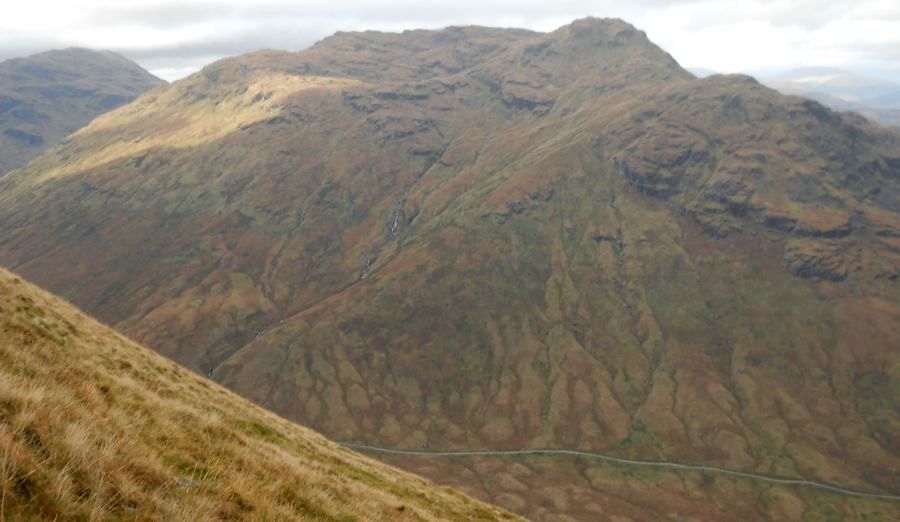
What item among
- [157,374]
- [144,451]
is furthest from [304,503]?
[157,374]

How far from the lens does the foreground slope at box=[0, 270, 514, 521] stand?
794 cm

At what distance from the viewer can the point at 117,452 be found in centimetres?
1044

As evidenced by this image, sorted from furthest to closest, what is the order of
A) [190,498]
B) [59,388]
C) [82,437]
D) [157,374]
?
1. [157,374]
2. [59,388]
3. [190,498]
4. [82,437]

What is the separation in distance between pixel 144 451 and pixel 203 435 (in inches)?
216

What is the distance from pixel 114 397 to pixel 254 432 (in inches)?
408

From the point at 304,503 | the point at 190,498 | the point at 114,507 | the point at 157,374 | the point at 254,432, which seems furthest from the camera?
the point at 157,374

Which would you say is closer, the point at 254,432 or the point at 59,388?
the point at 59,388

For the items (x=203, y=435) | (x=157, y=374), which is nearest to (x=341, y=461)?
(x=157, y=374)

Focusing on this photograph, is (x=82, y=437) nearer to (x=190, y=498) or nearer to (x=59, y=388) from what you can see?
(x=190, y=498)

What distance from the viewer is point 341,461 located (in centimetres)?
3178

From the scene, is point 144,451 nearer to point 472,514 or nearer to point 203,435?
point 203,435

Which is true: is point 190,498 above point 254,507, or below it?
above

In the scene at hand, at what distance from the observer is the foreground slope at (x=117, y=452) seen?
794 cm

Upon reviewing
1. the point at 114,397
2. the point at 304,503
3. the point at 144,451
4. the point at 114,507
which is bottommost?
the point at 304,503
